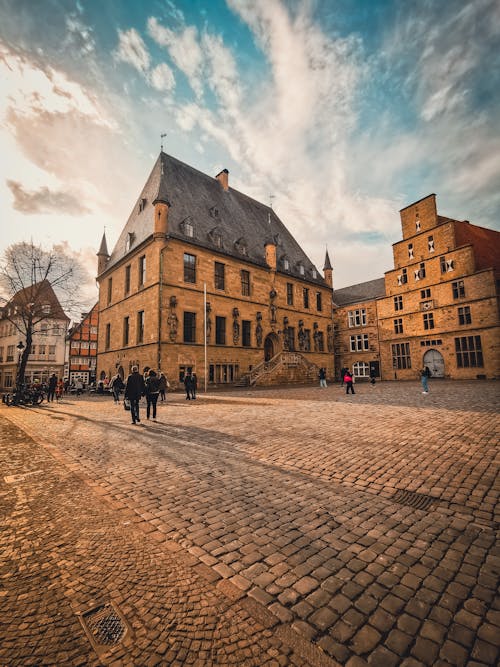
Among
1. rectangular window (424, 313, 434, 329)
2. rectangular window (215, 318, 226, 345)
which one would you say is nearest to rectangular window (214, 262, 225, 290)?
rectangular window (215, 318, 226, 345)

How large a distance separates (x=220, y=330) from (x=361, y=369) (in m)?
20.1

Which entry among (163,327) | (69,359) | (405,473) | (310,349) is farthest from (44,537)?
(69,359)

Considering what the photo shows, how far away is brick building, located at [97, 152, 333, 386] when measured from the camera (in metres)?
23.3

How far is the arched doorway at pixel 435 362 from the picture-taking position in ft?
98.1

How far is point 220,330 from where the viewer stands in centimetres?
2653

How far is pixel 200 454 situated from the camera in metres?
5.81

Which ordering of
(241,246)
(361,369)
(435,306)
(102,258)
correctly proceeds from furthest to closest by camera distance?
(361,369)
(102,258)
(435,306)
(241,246)

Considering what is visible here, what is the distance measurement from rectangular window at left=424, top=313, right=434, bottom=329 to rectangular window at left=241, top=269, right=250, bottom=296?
18.4 meters

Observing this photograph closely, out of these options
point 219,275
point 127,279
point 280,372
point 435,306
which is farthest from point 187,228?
point 435,306

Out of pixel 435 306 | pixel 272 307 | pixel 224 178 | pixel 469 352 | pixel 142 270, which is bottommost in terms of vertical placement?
pixel 469 352

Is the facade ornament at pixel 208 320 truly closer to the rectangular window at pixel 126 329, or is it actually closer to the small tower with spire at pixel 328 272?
the rectangular window at pixel 126 329

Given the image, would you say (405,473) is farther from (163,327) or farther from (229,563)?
(163,327)

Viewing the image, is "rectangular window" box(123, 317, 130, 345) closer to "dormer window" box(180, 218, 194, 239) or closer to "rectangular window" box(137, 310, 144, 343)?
"rectangular window" box(137, 310, 144, 343)

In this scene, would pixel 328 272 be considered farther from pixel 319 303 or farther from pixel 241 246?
pixel 241 246
